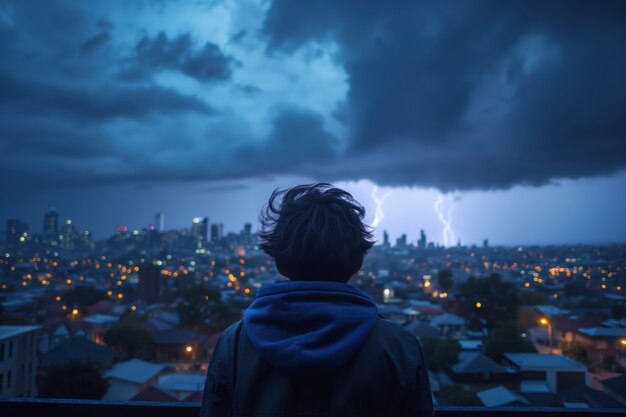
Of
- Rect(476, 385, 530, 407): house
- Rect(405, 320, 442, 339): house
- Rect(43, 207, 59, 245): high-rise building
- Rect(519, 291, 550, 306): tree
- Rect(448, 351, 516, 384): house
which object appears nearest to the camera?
Rect(476, 385, 530, 407): house

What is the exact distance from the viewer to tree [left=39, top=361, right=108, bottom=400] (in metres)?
9.56

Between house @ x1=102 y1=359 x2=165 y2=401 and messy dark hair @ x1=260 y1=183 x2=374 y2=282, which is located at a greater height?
messy dark hair @ x1=260 y1=183 x2=374 y2=282

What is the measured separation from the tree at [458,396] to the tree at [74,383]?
887 centimetres

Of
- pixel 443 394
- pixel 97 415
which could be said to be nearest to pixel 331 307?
pixel 97 415

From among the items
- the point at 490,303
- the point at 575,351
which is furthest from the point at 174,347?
the point at 575,351

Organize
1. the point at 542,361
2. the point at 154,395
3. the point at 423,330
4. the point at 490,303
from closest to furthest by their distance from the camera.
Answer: the point at 154,395 → the point at 542,361 → the point at 423,330 → the point at 490,303

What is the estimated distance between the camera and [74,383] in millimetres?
9555

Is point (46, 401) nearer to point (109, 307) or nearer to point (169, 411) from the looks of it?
point (169, 411)

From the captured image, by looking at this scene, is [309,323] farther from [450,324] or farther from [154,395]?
[450,324]

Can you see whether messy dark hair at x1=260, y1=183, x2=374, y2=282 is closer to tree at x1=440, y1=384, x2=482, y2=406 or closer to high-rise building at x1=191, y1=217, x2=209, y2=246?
tree at x1=440, y1=384, x2=482, y2=406

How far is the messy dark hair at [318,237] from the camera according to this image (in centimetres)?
85

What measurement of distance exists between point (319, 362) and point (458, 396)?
9.57 meters

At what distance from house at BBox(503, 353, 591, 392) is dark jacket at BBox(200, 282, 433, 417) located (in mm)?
11501

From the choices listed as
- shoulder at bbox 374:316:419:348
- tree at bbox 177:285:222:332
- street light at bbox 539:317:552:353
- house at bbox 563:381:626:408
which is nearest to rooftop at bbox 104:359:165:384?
tree at bbox 177:285:222:332
